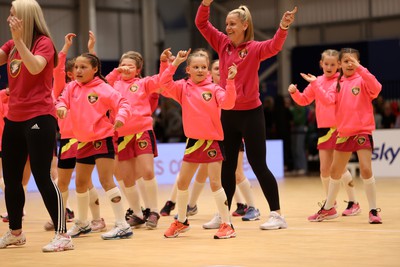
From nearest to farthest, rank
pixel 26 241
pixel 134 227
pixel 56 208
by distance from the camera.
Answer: pixel 56 208 < pixel 26 241 < pixel 134 227

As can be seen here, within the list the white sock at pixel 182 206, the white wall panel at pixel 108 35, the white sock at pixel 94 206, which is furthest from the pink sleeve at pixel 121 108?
the white wall panel at pixel 108 35

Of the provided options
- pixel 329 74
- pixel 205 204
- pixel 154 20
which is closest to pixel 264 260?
pixel 329 74

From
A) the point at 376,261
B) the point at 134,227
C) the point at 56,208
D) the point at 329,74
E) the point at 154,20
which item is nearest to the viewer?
the point at 376,261

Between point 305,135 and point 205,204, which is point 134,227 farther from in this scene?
point 305,135

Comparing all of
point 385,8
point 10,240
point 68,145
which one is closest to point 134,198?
point 68,145

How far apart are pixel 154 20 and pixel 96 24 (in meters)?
1.79

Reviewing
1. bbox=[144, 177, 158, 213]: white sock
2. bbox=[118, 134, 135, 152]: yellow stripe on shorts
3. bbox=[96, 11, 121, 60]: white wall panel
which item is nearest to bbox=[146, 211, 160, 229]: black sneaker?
bbox=[144, 177, 158, 213]: white sock

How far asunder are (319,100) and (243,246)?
103 inches

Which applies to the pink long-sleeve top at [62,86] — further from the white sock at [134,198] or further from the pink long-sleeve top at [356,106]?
the pink long-sleeve top at [356,106]

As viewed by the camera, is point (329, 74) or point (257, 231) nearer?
point (257, 231)

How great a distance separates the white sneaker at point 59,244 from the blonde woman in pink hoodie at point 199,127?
3.37 feet

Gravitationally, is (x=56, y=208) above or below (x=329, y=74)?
below

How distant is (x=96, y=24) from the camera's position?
23141mm

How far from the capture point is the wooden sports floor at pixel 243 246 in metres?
5.27
